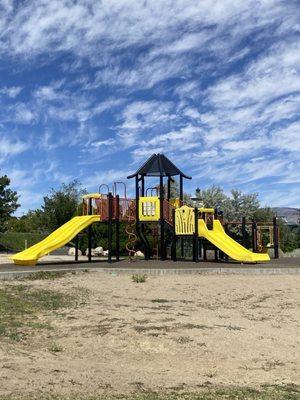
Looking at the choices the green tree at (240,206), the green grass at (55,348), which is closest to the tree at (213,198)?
the green tree at (240,206)

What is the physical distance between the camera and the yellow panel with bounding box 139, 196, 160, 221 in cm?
2467

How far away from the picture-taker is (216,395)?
17.7 ft

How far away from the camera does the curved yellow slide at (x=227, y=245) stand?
22219 mm

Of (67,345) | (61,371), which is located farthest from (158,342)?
(61,371)

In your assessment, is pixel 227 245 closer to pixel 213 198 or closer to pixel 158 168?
pixel 158 168

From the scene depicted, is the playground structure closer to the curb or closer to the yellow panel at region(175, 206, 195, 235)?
the yellow panel at region(175, 206, 195, 235)

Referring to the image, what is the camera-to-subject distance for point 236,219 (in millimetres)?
46188

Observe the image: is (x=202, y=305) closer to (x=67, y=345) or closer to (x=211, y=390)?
(x=67, y=345)

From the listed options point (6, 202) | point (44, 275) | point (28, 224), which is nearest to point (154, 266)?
point (44, 275)

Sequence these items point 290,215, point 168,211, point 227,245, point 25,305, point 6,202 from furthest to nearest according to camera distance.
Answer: point 290,215 → point 6,202 → point 168,211 → point 227,245 → point 25,305

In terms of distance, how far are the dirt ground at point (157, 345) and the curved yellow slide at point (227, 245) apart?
9081mm

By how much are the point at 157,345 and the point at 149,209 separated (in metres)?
17.2

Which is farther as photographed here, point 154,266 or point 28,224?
point 28,224

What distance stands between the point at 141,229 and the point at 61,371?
808 inches
